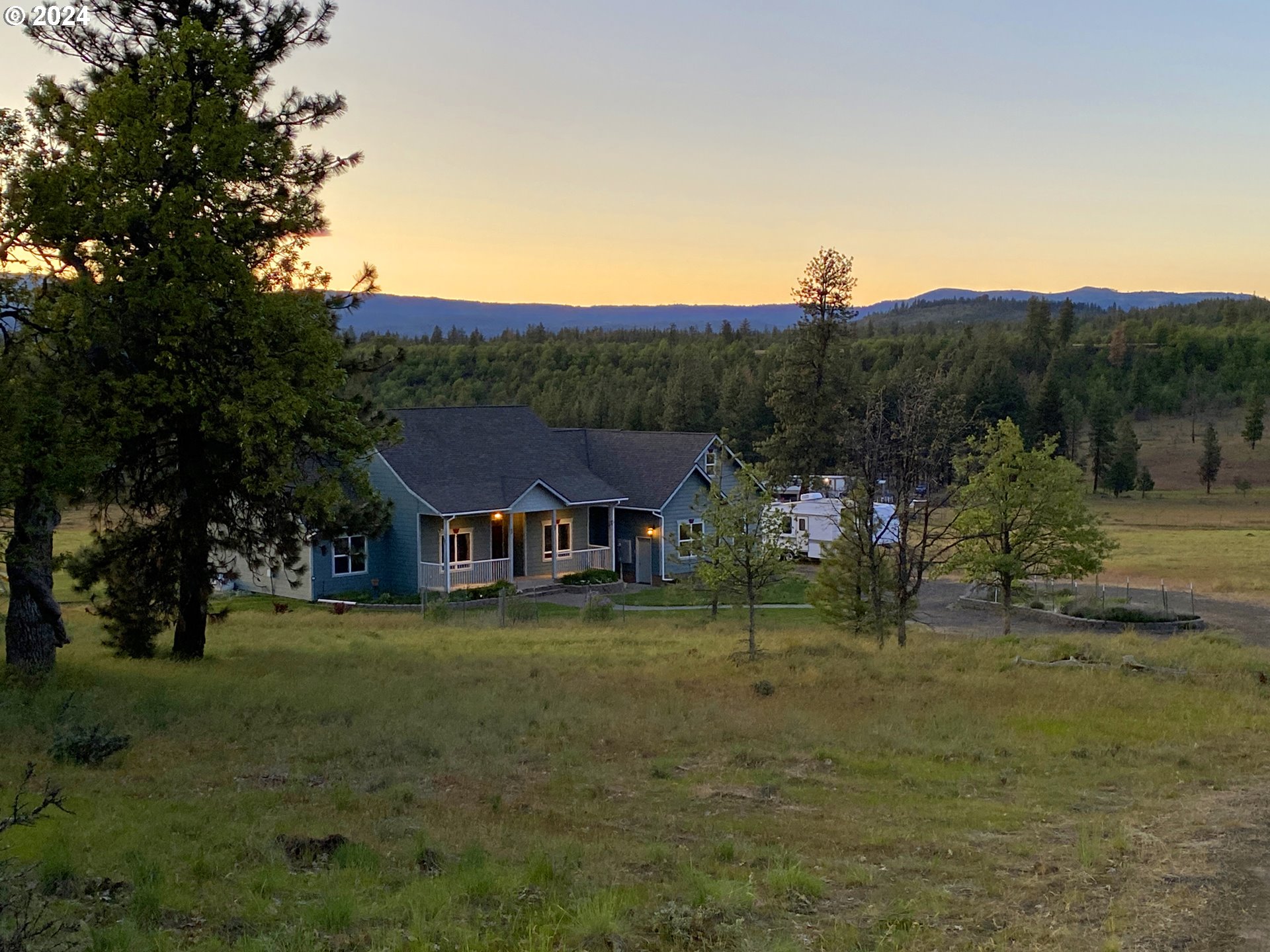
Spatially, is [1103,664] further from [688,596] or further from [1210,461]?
[1210,461]

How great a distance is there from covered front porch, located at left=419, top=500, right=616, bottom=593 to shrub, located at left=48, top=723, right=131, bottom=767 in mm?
24662

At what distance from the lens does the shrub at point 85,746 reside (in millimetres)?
11117

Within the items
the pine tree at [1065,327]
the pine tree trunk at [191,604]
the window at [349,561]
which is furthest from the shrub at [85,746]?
the pine tree at [1065,327]

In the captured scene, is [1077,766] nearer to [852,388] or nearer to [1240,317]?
[852,388]

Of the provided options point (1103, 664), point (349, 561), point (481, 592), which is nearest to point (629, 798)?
point (1103, 664)

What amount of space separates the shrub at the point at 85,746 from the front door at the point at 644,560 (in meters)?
30.7

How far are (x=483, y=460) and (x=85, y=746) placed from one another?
29.0m

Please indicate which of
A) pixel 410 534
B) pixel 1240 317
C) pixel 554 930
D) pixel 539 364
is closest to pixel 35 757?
pixel 554 930

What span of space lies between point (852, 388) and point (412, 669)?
48778 millimetres

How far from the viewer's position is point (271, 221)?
16.9m

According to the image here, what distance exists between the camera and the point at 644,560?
4197 cm

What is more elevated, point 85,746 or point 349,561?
point 349,561

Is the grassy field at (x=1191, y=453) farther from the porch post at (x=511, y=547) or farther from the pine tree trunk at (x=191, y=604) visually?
the pine tree trunk at (x=191, y=604)

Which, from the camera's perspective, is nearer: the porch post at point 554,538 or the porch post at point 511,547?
the porch post at point 511,547
